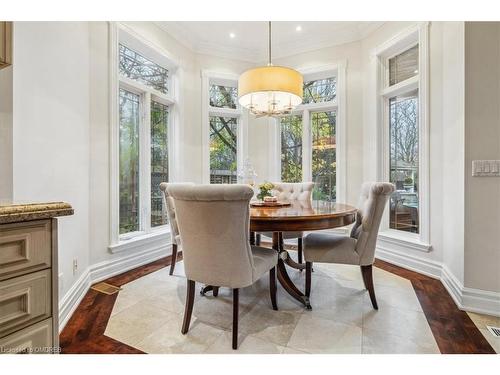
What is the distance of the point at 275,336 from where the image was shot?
1.64 meters

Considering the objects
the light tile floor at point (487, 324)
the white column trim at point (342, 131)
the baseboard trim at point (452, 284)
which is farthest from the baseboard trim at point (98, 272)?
the baseboard trim at point (452, 284)

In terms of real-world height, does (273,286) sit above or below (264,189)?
below

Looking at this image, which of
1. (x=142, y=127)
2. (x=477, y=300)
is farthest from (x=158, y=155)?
(x=477, y=300)

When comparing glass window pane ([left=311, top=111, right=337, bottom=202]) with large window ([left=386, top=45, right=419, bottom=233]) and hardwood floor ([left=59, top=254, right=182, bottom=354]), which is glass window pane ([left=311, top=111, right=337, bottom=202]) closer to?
large window ([left=386, top=45, right=419, bottom=233])

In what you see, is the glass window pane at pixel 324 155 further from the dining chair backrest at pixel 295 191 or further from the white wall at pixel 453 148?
the white wall at pixel 453 148

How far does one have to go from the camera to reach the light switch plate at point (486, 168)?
1.87 meters

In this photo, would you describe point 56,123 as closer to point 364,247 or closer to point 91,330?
point 91,330

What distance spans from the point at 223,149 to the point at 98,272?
249 centimetres

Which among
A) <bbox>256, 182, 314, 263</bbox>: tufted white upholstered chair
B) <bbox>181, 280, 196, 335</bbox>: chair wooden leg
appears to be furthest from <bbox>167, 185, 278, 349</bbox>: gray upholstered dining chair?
<bbox>256, 182, 314, 263</bbox>: tufted white upholstered chair

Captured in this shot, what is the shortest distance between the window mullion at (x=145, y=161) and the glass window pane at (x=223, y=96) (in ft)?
3.94

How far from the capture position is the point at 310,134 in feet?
13.3
